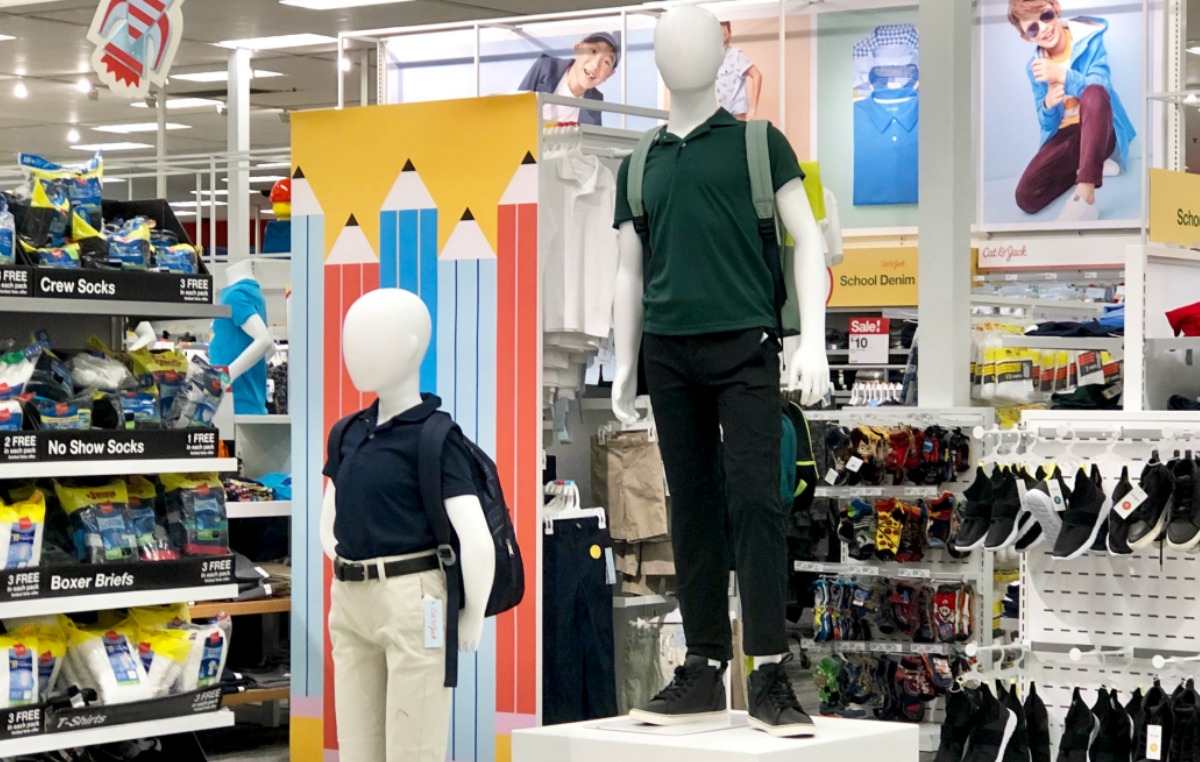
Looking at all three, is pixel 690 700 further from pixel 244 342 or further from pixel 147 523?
pixel 244 342

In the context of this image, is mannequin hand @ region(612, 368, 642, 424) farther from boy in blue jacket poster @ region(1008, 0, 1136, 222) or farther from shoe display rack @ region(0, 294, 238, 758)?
boy in blue jacket poster @ region(1008, 0, 1136, 222)

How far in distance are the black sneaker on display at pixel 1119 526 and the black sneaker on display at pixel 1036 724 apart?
523 millimetres

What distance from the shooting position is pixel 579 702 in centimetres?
530

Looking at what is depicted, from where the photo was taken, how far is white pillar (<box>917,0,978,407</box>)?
6617 mm

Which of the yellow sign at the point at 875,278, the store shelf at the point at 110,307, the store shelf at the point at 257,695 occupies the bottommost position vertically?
the store shelf at the point at 257,695

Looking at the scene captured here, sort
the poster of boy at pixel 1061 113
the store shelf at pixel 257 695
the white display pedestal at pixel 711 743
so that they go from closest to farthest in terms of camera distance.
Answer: the white display pedestal at pixel 711 743, the store shelf at pixel 257 695, the poster of boy at pixel 1061 113

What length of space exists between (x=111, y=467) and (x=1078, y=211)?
23.8ft

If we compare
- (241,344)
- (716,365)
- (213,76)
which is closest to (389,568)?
(716,365)

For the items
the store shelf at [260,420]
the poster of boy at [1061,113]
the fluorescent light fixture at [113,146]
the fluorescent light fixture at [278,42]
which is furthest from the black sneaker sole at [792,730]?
the fluorescent light fixture at [113,146]

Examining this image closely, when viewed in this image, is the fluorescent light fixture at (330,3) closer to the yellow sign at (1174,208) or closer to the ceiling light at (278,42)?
the ceiling light at (278,42)

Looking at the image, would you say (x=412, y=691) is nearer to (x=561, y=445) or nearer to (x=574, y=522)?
(x=574, y=522)

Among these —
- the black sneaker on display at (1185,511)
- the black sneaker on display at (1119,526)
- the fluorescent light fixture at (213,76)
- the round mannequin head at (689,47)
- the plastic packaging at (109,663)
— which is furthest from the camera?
the fluorescent light fixture at (213,76)

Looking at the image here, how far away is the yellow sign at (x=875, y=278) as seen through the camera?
9.88 m

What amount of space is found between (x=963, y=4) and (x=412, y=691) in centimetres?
422
